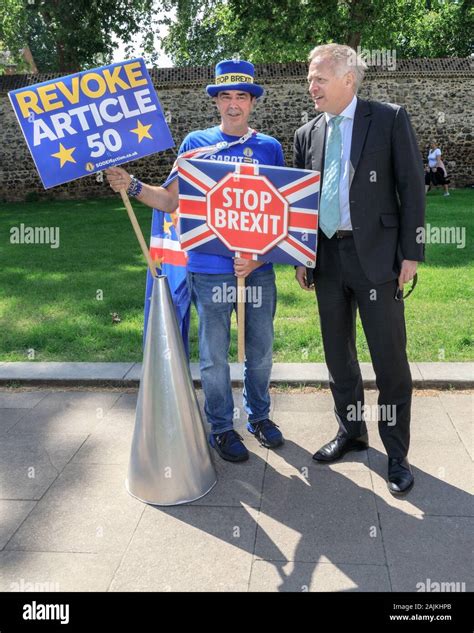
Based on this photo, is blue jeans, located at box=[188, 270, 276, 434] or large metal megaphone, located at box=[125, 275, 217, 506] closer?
large metal megaphone, located at box=[125, 275, 217, 506]

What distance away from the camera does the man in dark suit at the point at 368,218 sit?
3.08 meters

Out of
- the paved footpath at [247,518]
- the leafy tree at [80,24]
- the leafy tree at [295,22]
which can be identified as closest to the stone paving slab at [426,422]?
the paved footpath at [247,518]

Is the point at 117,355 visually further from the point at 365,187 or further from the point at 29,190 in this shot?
the point at 29,190

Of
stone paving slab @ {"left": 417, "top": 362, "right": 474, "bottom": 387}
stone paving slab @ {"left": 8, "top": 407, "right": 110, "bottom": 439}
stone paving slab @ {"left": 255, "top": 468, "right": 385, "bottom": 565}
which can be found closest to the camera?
stone paving slab @ {"left": 255, "top": 468, "right": 385, "bottom": 565}

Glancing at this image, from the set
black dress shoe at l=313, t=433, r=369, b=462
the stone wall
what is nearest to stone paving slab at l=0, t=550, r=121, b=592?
black dress shoe at l=313, t=433, r=369, b=462

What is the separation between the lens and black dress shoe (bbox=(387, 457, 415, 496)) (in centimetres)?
324

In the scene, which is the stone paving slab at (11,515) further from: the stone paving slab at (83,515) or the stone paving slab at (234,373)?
the stone paving slab at (234,373)

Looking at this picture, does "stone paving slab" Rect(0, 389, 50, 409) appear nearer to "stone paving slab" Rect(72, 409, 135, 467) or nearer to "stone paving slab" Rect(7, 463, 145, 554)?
"stone paving slab" Rect(72, 409, 135, 467)

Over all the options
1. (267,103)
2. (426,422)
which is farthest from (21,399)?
(267,103)

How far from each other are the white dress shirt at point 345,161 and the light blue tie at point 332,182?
17 millimetres

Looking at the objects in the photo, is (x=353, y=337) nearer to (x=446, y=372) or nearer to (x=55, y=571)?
(x=446, y=372)

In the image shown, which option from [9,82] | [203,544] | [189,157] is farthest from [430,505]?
[9,82]

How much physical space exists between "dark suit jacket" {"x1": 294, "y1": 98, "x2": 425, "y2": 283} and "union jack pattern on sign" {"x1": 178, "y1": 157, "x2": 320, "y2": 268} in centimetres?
26

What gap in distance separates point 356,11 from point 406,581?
20233mm
